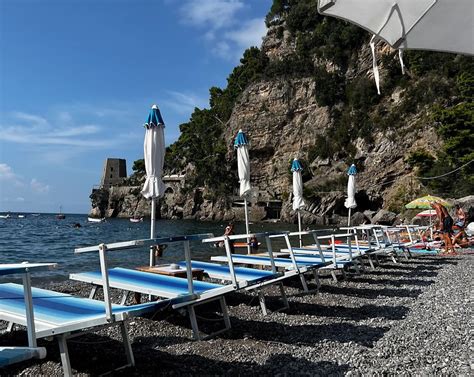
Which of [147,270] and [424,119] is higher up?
[424,119]

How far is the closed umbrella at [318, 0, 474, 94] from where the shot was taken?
2.65 m

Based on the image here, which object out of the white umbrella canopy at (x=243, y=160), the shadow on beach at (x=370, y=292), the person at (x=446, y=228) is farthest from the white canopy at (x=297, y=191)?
the shadow on beach at (x=370, y=292)

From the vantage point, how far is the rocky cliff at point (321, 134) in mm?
48562

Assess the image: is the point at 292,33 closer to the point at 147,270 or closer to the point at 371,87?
the point at 371,87

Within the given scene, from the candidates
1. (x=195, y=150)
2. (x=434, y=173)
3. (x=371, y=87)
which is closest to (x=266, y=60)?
(x=195, y=150)

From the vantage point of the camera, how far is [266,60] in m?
77.9

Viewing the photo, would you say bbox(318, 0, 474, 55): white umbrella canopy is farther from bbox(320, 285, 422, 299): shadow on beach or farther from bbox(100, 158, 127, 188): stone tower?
bbox(100, 158, 127, 188): stone tower

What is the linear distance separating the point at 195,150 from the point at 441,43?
250 ft

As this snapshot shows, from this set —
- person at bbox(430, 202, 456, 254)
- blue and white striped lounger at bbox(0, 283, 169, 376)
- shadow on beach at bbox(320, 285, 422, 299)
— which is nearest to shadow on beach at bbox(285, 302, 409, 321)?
shadow on beach at bbox(320, 285, 422, 299)

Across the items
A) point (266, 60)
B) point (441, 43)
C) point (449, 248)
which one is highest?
point (266, 60)

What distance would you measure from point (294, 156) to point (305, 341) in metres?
59.3

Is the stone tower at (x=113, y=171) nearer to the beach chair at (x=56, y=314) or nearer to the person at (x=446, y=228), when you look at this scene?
the person at (x=446, y=228)

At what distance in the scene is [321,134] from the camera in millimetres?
61156

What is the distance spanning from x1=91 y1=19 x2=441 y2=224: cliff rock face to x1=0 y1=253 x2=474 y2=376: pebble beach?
40.0 m
